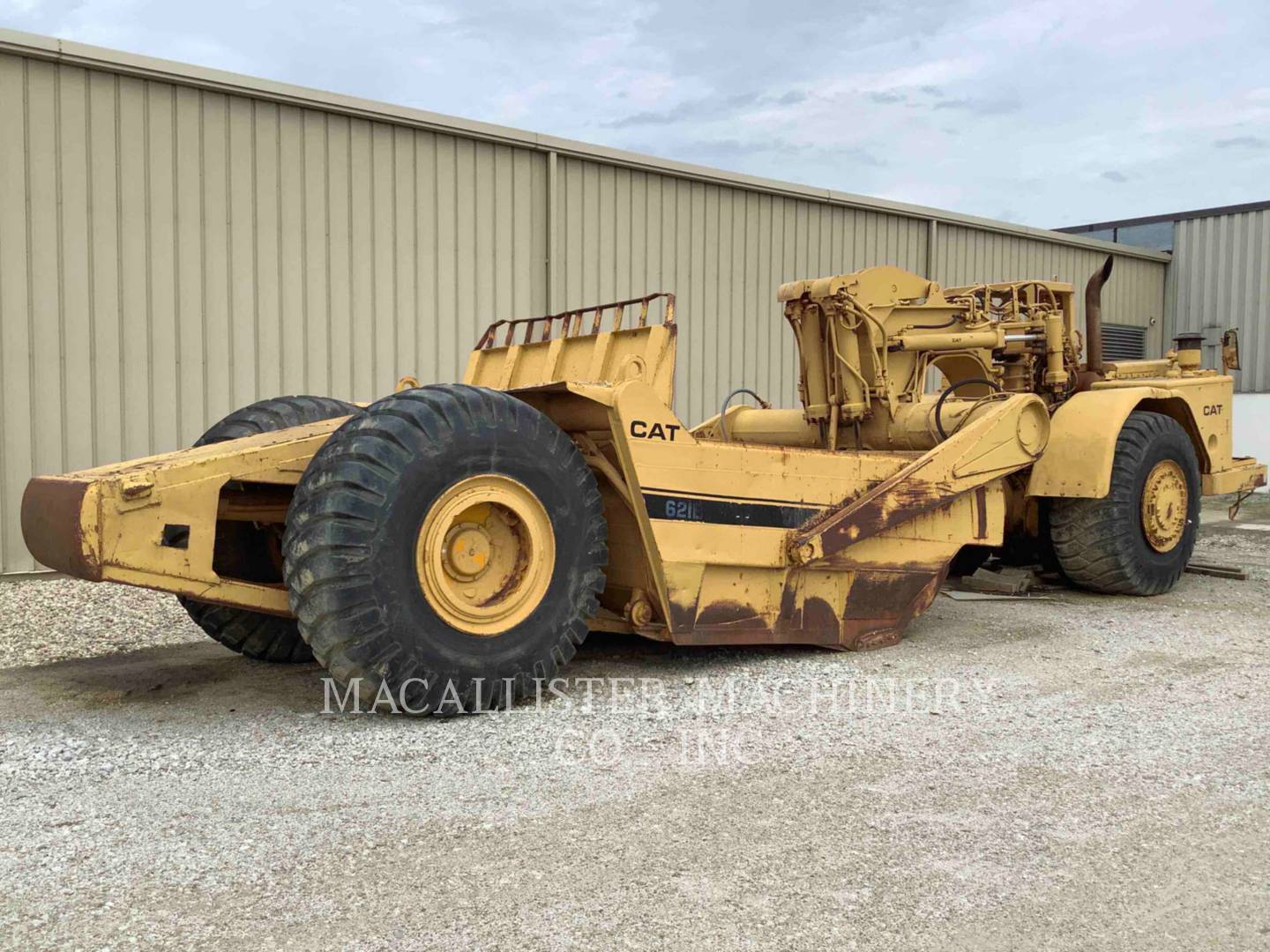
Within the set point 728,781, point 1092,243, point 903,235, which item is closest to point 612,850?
point 728,781

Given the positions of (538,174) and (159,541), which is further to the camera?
(538,174)

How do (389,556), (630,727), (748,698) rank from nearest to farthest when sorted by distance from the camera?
(389,556)
(630,727)
(748,698)

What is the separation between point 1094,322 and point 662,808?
5.96m

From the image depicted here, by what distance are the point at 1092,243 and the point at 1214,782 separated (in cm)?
1548

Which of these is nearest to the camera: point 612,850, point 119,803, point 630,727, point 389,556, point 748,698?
point 612,850

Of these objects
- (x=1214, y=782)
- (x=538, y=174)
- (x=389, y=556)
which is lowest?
(x=1214, y=782)

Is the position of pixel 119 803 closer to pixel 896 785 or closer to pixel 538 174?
pixel 896 785

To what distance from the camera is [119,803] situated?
132 inches

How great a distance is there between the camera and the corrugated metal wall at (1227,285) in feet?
57.0

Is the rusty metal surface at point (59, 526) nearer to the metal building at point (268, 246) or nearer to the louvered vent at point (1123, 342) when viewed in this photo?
the metal building at point (268, 246)

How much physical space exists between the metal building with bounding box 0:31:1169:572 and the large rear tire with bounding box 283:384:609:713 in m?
5.26

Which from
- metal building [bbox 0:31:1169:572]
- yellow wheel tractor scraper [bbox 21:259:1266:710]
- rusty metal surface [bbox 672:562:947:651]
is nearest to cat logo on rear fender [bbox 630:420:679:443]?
yellow wheel tractor scraper [bbox 21:259:1266:710]

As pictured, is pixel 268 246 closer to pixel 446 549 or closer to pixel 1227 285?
pixel 446 549

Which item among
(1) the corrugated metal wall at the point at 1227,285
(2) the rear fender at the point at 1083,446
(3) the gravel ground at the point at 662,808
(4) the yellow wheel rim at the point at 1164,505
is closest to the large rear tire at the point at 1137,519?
(4) the yellow wheel rim at the point at 1164,505
